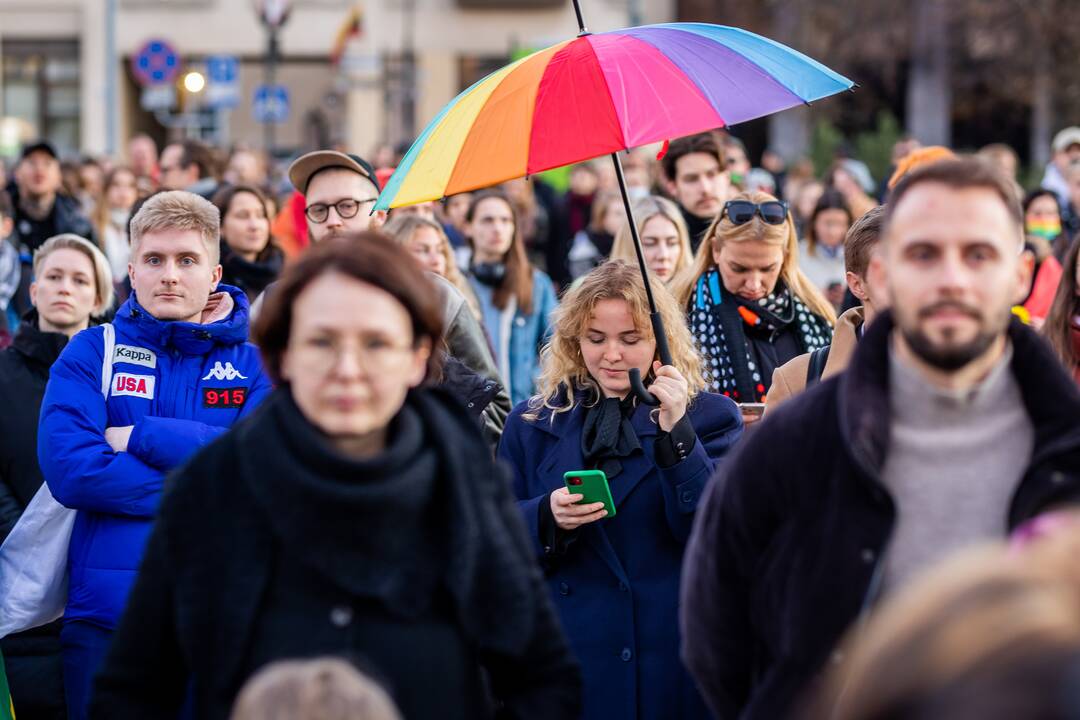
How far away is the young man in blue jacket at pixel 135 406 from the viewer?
5.05 m

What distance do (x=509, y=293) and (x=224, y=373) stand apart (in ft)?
14.1

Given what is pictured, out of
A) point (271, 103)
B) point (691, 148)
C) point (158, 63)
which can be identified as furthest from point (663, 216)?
point (271, 103)

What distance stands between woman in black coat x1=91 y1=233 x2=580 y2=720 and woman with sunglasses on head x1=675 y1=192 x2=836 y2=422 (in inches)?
132

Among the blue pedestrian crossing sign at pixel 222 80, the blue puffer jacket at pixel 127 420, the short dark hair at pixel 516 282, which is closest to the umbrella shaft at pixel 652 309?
the blue puffer jacket at pixel 127 420

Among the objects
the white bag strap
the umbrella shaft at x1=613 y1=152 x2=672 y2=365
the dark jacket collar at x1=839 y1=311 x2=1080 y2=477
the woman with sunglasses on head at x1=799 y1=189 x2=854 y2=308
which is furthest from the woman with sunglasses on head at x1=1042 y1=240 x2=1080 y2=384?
the woman with sunglasses on head at x1=799 y1=189 x2=854 y2=308

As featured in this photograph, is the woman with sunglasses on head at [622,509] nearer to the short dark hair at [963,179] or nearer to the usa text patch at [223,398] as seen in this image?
the usa text patch at [223,398]

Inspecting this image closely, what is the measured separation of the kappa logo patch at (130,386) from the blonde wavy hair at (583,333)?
1204 mm

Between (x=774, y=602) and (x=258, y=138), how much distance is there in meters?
44.2

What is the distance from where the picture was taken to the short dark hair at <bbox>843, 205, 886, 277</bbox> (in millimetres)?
5523

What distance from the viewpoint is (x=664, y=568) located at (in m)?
5.09

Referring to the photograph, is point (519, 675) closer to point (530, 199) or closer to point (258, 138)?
point (530, 199)

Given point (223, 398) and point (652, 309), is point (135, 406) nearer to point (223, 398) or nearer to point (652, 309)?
point (223, 398)

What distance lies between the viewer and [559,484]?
518 centimetres

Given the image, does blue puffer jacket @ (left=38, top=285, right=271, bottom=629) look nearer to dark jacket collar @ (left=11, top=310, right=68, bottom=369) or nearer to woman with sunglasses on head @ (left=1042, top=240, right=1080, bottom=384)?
dark jacket collar @ (left=11, top=310, right=68, bottom=369)
